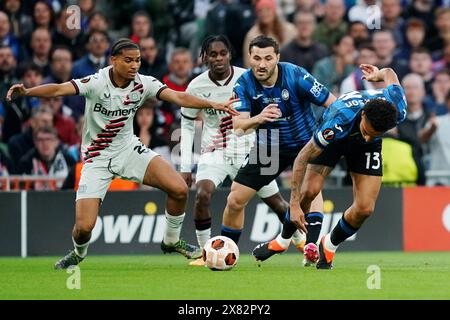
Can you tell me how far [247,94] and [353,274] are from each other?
2.40 m

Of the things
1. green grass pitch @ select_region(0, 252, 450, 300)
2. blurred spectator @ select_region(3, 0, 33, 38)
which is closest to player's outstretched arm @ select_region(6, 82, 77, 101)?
green grass pitch @ select_region(0, 252, 450, 300)

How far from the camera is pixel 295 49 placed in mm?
18141

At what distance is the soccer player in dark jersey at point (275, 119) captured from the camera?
12.2m

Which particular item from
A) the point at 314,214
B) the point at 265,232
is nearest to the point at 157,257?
the point at 265,232

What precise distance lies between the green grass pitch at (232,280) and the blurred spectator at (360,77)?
425 cm

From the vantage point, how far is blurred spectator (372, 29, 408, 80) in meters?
18.4

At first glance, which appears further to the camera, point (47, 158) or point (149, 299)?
point (47, 158)

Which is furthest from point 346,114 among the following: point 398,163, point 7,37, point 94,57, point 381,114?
point 7,37

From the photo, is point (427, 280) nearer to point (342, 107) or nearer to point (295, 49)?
point (342, 107)

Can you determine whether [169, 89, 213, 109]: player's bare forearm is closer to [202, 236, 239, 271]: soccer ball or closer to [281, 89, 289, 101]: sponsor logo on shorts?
[281, 89, 289, 101]: sponsor logo on shorts

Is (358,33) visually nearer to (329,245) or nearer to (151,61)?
(151,61)

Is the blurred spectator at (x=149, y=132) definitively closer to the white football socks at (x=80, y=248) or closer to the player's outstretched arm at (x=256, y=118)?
the white football socks at (x=80, y=248)

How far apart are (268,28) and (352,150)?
675 cm

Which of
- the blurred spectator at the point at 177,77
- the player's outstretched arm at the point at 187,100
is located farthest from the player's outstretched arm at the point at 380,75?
the blurred spectator at the point at 177,77
